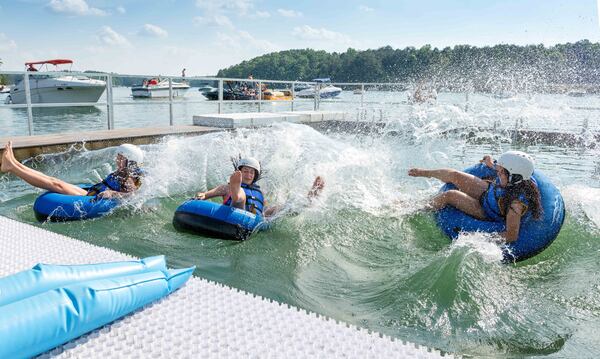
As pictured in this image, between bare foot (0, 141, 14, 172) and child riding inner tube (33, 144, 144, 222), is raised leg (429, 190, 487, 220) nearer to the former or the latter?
child riding inner tube (33, 144, 144, 222)

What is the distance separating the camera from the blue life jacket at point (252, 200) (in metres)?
6.08

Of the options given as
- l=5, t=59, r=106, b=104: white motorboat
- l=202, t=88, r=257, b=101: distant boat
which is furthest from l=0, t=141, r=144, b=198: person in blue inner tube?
l=202, t=88, r=257, b=101: distant boat

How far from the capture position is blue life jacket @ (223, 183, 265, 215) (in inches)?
→ 239

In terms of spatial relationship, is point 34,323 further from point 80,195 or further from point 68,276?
point 80,195

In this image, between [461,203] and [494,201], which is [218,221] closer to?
[461,203]

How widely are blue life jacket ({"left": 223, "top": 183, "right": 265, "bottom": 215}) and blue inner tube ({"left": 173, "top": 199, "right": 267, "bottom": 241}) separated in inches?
7.9

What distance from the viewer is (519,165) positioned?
4988mm

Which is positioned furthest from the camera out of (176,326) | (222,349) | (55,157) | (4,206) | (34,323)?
(55,157)

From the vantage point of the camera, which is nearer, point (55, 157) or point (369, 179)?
point (369, 179)

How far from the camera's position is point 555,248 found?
18.8 ft

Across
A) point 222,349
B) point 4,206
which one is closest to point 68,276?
point 222,349

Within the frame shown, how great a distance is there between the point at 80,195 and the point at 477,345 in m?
5.09

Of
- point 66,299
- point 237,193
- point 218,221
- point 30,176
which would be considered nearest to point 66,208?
point 30,176

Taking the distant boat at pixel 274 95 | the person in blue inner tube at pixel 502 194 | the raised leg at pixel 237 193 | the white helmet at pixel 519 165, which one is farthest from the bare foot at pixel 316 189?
the distant boat at pixel 274 95
